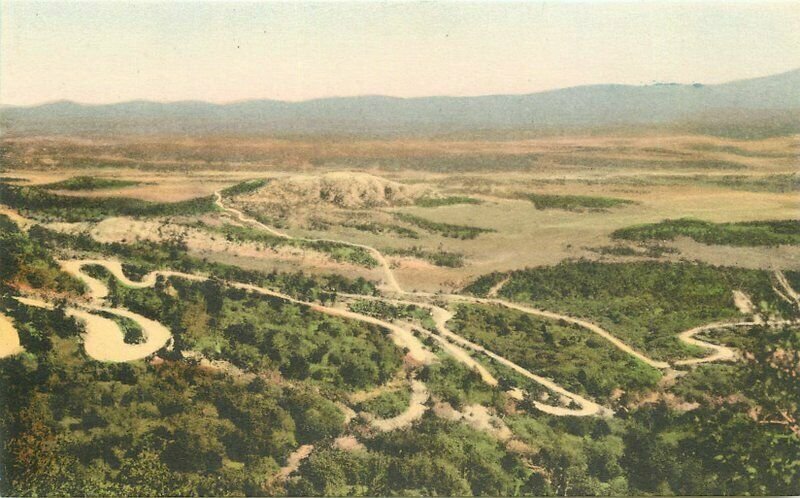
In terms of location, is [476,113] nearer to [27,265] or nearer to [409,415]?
[409,415]

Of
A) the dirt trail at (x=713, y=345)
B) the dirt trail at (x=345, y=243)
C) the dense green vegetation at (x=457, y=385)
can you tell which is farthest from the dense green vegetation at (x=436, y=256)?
the dirt trail at (x=713, y=345)

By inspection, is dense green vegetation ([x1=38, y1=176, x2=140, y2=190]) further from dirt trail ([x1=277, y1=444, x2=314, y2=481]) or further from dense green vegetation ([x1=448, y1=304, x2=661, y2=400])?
dense green vegetation ([x1=448, y1=304, x2=661, y2=400])

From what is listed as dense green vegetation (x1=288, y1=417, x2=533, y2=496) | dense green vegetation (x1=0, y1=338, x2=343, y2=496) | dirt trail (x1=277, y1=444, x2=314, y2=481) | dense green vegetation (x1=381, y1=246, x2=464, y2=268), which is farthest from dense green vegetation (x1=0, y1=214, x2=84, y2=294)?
dense green vegetation (x1=381, y1=246, x2=464, y2=268)

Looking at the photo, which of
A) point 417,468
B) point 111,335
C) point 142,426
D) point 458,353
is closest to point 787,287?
point 458,353

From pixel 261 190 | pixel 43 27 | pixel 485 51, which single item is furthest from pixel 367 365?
pixel 43 27

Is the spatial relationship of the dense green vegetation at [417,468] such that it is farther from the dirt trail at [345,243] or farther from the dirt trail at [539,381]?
the dirt trail at [345,243]

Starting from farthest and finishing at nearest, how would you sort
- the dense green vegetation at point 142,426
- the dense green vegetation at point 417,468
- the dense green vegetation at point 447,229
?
the dense green vegetation at point 447,229 < the dense green vegetation at point 417,468 < the dense green vegetation at point 142,426
